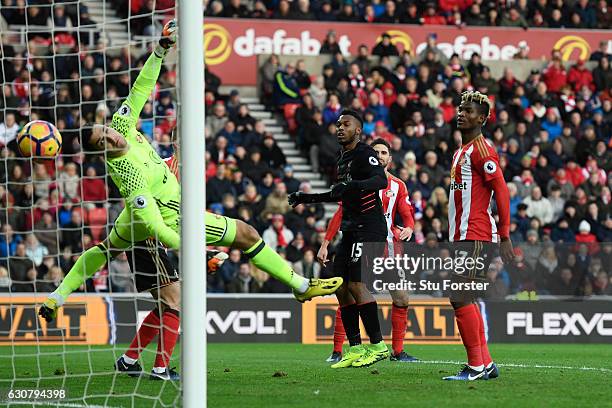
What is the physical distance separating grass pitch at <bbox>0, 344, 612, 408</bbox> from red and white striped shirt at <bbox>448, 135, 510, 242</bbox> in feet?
3.99

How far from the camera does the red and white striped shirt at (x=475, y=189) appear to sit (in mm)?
9195

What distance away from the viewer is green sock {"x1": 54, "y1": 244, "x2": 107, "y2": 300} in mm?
9594

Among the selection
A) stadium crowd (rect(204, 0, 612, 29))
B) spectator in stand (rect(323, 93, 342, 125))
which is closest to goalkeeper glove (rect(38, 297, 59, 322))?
spectator in stand (rect(323, 93, 342, 125))

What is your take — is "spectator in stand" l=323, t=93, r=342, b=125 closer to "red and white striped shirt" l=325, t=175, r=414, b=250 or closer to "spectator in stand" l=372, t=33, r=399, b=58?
"spectator in stand" l=372, t=33, r=399, b=58

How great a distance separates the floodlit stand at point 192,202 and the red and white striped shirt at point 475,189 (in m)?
3.07

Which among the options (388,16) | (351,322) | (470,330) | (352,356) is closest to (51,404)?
(470,330)

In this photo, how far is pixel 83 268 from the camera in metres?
9.68

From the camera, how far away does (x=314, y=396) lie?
26.7ft

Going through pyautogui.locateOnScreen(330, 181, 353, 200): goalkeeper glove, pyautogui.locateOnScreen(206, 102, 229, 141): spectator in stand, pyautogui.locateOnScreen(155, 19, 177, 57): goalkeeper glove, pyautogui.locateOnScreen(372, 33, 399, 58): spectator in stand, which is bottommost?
pyautogui.locateOnScreen(330, 181, 353, 200): goalkeeper glove

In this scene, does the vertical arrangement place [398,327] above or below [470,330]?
below

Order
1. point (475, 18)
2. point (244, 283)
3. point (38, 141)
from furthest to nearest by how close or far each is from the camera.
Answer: point (475, 18)
point (244, 283)
point (38, 141)

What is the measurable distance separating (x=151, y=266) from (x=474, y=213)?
2832 millimetres

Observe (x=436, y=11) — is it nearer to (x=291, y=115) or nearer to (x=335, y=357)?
(x=291, y=115)

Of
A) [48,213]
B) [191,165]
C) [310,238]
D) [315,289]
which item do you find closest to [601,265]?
[310,238]
